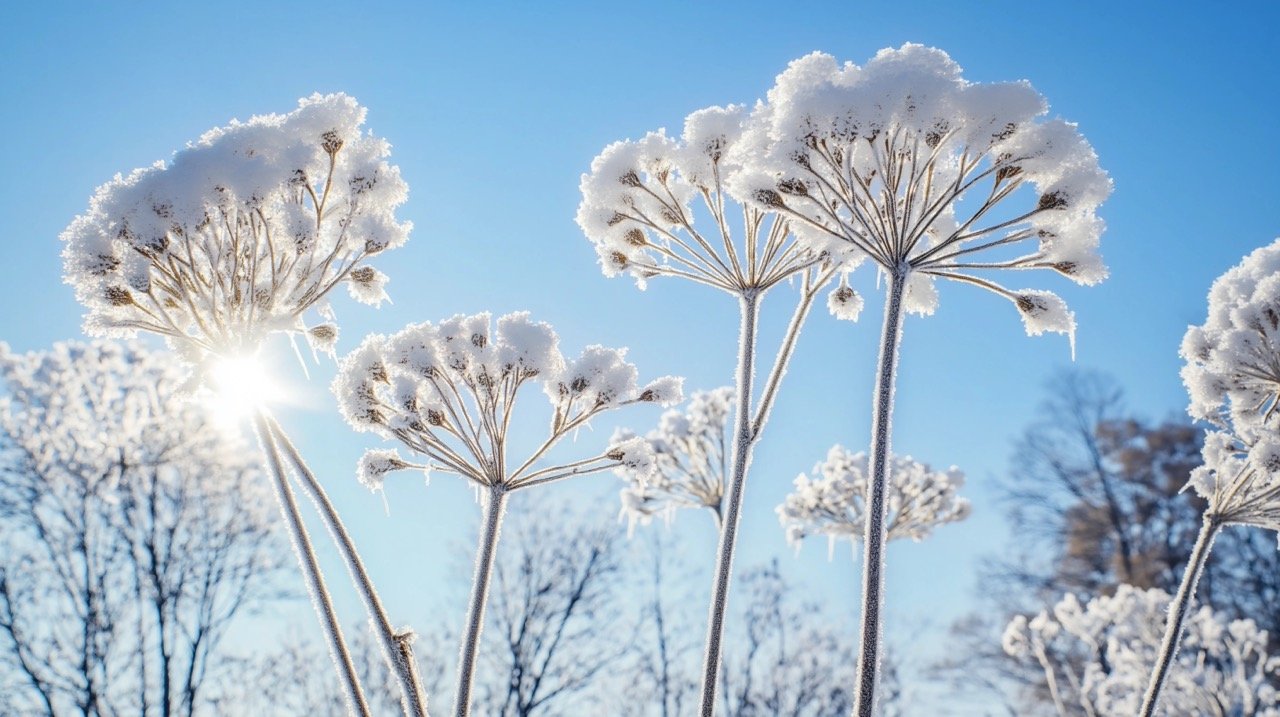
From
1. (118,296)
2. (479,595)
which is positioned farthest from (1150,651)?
(118,296)

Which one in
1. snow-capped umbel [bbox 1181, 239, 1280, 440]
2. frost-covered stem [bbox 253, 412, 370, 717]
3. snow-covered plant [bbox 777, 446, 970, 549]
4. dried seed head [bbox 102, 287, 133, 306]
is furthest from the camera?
snow-covered plant [bbox 777, 446, 970, 549]

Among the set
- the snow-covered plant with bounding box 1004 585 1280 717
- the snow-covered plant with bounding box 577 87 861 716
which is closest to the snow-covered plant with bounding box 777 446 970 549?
the snow-covered plant with bounding box 1004 585 1280 717

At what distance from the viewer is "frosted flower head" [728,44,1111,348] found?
10.1ft

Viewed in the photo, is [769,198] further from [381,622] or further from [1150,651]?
[1150,651]

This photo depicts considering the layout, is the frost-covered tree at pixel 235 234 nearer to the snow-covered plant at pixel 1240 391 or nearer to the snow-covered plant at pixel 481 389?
the snow-covered plant at pixel 481 389

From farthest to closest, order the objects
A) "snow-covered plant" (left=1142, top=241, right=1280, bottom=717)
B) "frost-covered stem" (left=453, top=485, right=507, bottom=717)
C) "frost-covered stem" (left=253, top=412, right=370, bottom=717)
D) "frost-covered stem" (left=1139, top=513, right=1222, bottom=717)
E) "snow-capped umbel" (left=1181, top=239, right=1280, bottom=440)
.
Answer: "snow-capped umbel" (left=1181, top=239, right=1280, bottom=440)
"snow-covered plant" (left=1142, top=241, right=1280, bottom=717)
"frost-covered stem" (left=1139, top=513, right=1222, bottom=717)
"frost-covered stem" (left=453, top=485, right=507, bottom=717)
"frost-covered stem" (left=253, top=412, right=370, bottom=717)

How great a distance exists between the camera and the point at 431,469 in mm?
3578

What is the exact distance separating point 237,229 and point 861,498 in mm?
7007

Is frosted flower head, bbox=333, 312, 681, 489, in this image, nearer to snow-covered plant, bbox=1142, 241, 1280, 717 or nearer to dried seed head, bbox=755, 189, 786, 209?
dried seed head, bbox=755, 189, 786, 209

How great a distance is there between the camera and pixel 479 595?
309 centimetres

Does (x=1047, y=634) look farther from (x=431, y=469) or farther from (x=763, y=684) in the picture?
(x=763, y=684)

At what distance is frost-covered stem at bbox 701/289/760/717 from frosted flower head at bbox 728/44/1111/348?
681 millimetres

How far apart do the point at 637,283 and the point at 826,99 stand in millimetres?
1617

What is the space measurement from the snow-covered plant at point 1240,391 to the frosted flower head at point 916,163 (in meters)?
2.13
